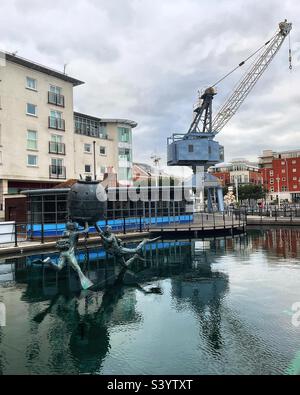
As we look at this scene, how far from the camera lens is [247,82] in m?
61.2

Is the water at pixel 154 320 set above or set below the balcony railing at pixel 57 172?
below

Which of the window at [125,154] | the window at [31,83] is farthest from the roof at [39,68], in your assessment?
the window at [125,154]

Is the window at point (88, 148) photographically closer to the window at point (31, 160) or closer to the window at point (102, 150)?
the window at point (102, 150)

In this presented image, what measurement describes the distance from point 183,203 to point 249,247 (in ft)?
52.2

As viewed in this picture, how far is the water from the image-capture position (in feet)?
28.2

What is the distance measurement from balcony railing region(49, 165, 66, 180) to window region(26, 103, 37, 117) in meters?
6.65

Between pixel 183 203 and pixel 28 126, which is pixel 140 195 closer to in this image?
pixel 183 203

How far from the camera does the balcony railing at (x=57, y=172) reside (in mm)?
44188

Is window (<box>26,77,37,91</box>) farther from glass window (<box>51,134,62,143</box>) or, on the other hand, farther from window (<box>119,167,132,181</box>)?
window (<box>119,167,132,181</box>)

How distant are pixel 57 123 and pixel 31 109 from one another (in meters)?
4.01

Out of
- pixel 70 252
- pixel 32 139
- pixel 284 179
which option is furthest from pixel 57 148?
pixel 284 179

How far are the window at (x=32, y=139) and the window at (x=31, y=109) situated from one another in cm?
210

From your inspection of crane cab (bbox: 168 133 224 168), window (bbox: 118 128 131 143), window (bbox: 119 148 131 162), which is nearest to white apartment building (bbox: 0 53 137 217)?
window (bbox: 119 148 131 162)
